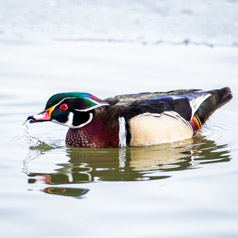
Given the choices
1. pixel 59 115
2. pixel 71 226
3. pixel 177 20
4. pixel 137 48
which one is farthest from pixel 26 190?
pixel 177 20

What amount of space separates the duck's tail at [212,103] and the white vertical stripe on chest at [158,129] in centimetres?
28

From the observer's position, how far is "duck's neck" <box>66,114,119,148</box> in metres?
7.50

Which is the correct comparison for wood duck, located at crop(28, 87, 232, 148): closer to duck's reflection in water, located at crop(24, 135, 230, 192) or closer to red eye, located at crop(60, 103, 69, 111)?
red eye, located at crop(60, 103, 69, 111)

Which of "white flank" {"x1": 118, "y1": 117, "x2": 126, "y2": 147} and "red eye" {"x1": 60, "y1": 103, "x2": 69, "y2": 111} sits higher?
"red eye" {"x1": 60, "y1": 103, "x2": 69, "y2": 111}

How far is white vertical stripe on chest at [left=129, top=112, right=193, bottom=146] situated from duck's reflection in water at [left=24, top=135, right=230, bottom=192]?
10 cm

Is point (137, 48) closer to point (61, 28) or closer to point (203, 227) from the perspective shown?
point (61, 28)

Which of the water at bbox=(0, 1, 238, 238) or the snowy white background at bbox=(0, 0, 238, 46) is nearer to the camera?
the water at bbox=(0, 1, 238, 238)

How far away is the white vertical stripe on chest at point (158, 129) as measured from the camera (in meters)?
7.55

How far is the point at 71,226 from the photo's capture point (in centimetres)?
501

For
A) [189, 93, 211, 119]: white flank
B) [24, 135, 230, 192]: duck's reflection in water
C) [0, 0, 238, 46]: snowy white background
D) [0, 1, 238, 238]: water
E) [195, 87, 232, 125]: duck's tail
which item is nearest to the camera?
[0, 1, 238, 238]: water

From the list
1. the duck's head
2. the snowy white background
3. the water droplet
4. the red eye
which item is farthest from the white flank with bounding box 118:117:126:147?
the snowy white background

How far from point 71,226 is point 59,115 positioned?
8.50 ft

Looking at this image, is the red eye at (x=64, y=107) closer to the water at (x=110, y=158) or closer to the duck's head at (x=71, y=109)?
the duck's head at (x=71, y=109)

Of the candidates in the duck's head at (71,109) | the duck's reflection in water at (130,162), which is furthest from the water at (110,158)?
the duck's head at (71,109)
